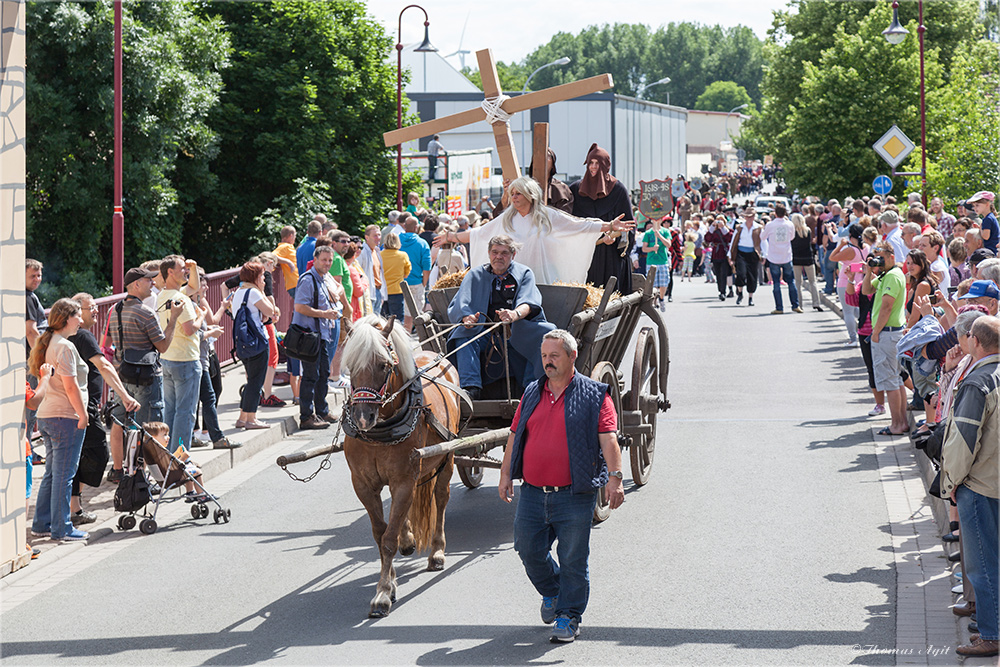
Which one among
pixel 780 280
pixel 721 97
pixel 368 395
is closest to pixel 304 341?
pixel 368 395

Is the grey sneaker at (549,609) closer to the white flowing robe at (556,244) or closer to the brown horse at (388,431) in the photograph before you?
the brown horse at (388,431)

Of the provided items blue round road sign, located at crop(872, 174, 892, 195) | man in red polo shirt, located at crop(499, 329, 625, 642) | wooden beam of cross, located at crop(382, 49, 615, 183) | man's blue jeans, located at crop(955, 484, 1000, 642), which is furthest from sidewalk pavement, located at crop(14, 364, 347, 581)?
blue round road sign, located at crop(872, 174, 892, 195)

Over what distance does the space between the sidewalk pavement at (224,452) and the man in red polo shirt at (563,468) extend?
2.26 metres

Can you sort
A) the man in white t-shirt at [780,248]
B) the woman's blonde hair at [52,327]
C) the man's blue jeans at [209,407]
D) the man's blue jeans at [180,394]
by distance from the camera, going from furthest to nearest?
the man in white t-shirt at [780,248], the man's blue jeans at [209,407], the man's blue jeans at [180,394], the woman's blonde hair at [52,327]

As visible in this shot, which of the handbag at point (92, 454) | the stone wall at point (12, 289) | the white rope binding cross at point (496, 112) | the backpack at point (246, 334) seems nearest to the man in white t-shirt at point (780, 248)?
the backpack at point (246, 334)

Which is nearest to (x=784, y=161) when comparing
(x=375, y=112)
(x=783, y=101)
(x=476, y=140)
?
(x=783, y=101)

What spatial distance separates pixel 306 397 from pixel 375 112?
16998mm

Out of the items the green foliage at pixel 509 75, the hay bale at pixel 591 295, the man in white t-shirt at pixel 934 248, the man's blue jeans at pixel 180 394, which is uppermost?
the green foliage at pixel 509 75

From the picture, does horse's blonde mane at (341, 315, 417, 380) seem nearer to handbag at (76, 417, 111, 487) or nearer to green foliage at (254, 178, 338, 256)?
handbag at (76, 417, 111, 487)

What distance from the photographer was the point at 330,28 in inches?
1109

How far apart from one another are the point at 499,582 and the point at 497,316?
197 cm

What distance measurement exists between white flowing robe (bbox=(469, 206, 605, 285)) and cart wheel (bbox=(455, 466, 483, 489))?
72.3 inches

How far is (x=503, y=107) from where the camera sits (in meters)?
10.2

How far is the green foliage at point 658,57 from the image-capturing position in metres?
111
